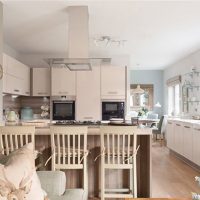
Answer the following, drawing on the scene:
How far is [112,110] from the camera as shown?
21.1 ft

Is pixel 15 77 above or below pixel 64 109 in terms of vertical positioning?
above

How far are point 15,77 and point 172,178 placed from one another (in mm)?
3475

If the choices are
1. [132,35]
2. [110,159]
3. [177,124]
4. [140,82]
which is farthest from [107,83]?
[140,82]

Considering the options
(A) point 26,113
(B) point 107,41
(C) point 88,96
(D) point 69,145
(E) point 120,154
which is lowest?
(E) point 120,154

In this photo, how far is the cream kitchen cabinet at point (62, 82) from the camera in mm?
6516

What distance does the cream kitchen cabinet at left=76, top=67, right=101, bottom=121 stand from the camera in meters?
6.44

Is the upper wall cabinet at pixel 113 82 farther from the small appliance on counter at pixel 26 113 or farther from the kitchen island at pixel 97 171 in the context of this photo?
the kitchen island at pixel 97 171

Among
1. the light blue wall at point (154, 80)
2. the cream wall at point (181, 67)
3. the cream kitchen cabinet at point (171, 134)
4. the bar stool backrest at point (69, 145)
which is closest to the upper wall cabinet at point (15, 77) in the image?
→ the bar stool backrest at point (69, 145)

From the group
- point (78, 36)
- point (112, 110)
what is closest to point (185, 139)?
point (112, 110)

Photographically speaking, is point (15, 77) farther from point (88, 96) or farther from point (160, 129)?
point (160, 129)

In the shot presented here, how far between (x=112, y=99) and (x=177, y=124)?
167cm

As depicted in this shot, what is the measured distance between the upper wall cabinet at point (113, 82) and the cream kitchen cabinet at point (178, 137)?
4.82 feet

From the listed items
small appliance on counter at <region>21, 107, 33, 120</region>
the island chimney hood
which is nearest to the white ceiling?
the island chimney hood

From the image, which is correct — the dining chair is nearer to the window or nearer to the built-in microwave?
the window
